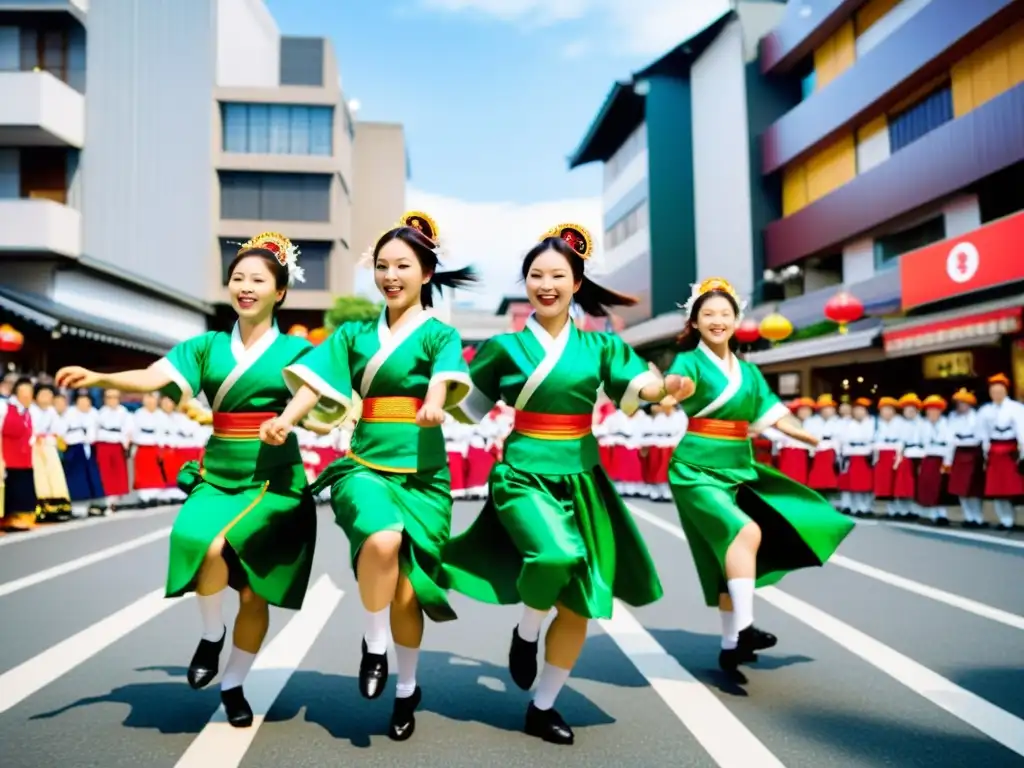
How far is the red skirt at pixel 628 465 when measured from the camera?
18375 mm

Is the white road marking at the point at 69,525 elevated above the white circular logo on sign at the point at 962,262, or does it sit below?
below

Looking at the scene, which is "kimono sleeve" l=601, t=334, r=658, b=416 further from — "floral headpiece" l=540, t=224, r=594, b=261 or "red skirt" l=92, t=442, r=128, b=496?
"red skirt" l=92, t=442, r=128, b=496

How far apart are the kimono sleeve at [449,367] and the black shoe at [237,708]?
57.8 inches

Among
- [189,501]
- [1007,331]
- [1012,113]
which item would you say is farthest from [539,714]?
[1012,113]

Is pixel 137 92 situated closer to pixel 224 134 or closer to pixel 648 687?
pixel 224 134

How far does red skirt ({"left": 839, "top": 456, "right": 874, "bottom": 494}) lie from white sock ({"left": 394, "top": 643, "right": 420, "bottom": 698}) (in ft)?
40.2

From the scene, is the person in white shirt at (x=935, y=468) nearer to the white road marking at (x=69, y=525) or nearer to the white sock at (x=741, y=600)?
the white sock at (x=741, y=600)

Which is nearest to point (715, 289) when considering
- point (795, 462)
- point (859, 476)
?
point (859, 476)

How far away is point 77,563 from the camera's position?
8922 millimetres

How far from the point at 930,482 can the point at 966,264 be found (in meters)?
5.00

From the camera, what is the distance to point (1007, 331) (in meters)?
14.7

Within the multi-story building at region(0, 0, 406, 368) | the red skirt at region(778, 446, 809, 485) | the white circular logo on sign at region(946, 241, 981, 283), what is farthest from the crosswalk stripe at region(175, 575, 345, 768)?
the white circular logo on sign at region(946, 241, 981, 283)

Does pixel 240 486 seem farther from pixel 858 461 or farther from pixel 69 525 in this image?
pixel 858 461

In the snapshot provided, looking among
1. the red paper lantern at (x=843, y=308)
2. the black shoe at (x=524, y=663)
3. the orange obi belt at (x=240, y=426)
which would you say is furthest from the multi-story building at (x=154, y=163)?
the black shoe at (x=524, y=663)
